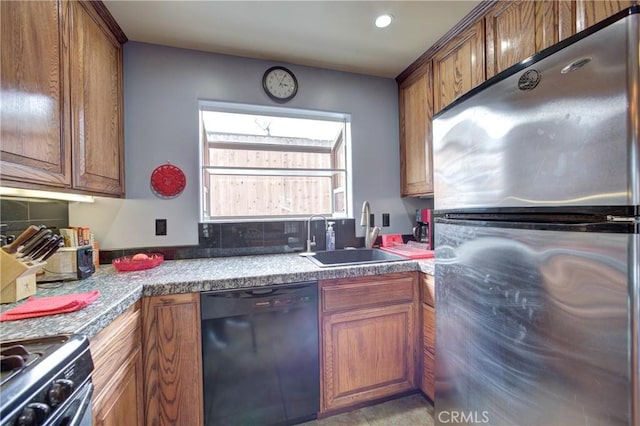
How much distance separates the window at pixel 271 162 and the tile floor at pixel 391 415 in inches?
54.8

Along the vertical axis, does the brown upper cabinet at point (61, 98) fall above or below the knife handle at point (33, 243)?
above

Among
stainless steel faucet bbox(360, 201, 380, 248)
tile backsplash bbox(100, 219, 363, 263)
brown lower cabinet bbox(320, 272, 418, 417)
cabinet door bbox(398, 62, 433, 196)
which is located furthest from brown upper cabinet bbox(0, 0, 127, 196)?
cabinet door bbox(398, 62, 433, 196)

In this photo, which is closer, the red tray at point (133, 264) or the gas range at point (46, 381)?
the gas range at point (46, 381)

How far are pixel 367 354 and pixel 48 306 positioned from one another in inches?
58.2

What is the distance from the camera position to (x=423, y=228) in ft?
7.14

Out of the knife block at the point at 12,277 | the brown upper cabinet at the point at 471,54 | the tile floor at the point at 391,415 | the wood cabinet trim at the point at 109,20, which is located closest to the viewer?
the knife block at the point at 12,277

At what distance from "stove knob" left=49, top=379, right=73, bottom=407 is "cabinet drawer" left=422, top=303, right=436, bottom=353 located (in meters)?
1.56

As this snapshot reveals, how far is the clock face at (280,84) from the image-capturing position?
1.97 m

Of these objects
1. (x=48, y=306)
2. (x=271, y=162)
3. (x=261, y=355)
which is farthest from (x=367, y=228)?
(x=48, y=306)

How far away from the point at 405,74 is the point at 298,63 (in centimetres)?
89

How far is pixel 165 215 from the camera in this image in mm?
1802

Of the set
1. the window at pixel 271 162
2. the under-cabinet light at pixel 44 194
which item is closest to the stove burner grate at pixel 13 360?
the under-cabinet light at pixel 44 194

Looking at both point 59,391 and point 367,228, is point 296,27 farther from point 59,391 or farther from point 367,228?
point 59,391

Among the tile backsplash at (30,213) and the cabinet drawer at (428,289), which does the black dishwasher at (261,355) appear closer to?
the cabinet drawer at (428,289)
